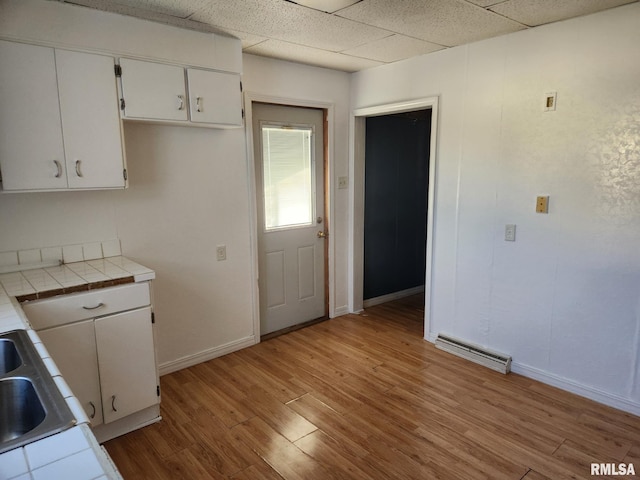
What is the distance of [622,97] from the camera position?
2.43 m

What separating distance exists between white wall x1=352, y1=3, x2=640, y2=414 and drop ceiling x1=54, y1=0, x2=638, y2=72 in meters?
0.23

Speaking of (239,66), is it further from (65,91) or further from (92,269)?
(92,269)

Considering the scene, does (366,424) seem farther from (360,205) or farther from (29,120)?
(29,120)

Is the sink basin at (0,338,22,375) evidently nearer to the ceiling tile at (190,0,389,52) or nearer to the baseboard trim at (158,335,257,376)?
the baseboard trim at (158,335,257,376)

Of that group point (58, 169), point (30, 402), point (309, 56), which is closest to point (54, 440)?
point (30, 402)

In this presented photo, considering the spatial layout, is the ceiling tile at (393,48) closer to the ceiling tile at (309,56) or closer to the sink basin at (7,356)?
the ceiling tile at (309,56)

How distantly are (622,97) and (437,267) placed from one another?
5.67ft

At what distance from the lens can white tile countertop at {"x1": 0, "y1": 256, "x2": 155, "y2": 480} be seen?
2.87ft

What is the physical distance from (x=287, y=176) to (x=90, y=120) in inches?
68.0

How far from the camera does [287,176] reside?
3.76m

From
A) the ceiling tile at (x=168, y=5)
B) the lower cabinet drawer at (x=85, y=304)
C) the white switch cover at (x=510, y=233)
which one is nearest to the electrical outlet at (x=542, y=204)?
the white switch cover at (x=510, y=233)

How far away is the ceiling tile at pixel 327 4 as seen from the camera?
7.40 ft

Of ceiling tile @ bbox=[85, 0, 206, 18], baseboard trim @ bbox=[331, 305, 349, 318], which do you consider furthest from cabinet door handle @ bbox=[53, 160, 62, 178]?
baseboard trim @ bbox=[331, 305, 349, 318]

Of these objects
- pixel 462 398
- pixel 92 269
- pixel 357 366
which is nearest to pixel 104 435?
pixel 92 269
